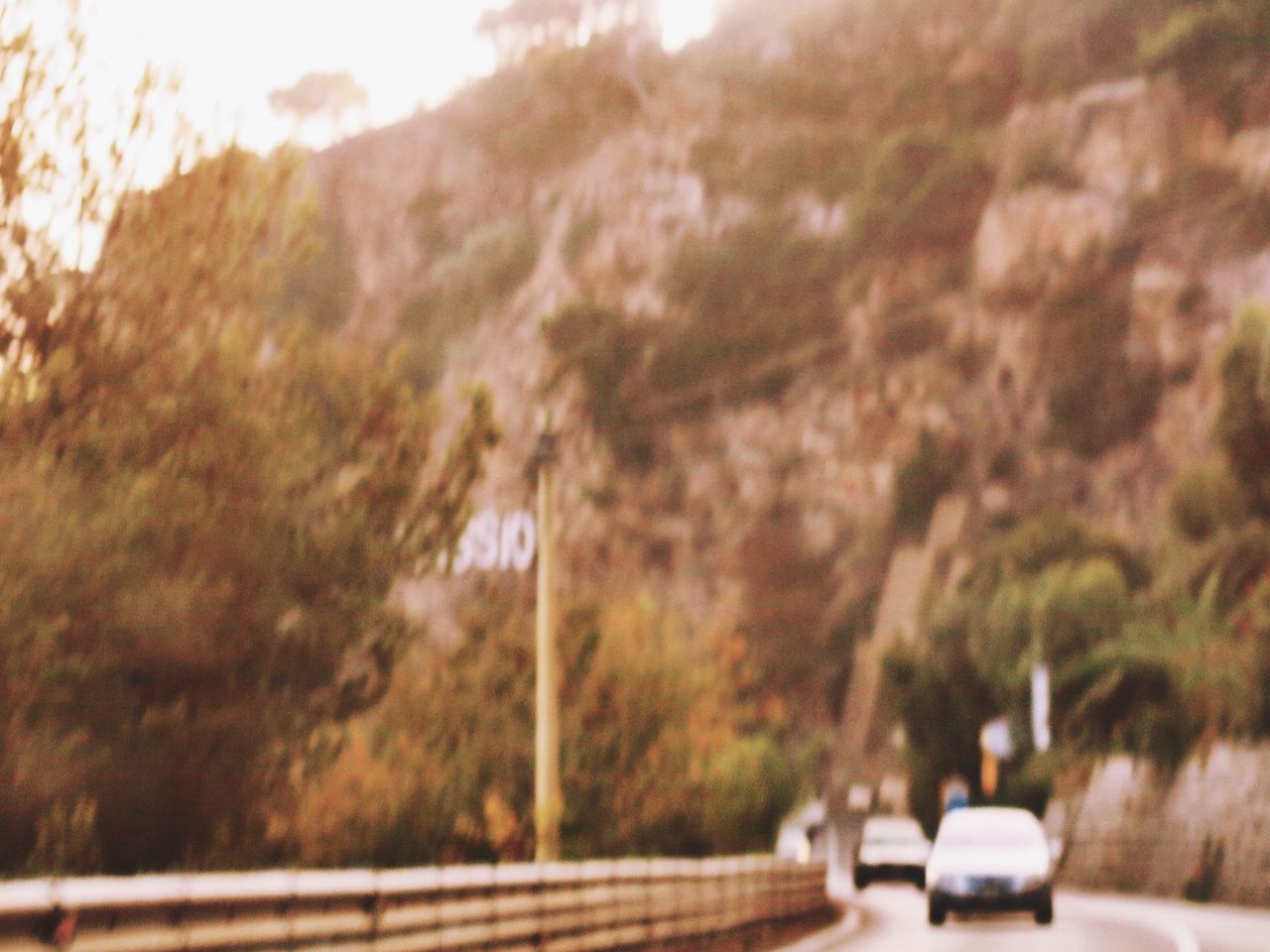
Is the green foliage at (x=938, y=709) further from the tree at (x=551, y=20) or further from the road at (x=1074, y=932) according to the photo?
the tree at (x=551, y=20)

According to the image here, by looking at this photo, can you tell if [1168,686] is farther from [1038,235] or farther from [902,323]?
[902,323]

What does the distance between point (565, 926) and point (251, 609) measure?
5.81 metres

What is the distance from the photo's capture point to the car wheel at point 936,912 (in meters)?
26.7

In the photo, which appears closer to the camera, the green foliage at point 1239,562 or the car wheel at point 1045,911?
the car wheel at point 1045,911

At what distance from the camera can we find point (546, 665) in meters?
22.5

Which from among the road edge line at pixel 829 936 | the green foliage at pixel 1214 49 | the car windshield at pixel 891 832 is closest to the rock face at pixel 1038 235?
the green foliage at pixel 1214 49

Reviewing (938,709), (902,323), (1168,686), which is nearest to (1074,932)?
(1168,686)

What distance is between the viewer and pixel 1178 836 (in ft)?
141

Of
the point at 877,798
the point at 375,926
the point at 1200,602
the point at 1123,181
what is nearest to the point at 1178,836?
the point at 1200,602

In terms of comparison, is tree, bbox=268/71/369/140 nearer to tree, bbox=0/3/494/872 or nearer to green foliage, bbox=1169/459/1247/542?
green foliage, bbox=1169/459/1247/542

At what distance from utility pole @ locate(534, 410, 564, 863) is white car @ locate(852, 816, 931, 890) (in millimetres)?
22588

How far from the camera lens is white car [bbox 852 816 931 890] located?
4419 centimetres

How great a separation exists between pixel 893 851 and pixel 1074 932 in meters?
19.5

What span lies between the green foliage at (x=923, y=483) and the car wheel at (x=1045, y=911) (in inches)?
2779
